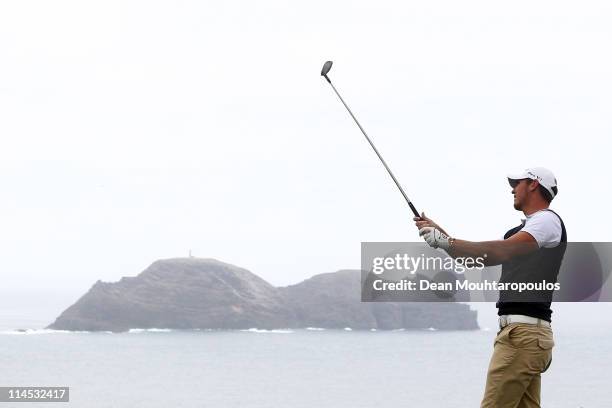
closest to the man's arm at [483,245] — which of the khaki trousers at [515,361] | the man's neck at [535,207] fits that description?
the man's neck at [535,207]

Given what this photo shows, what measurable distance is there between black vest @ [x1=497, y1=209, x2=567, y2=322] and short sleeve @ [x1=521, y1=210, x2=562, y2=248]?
7 cm

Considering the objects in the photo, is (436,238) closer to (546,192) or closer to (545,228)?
(545,228)

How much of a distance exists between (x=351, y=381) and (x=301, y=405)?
33.5m

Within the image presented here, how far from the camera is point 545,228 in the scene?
299 inches

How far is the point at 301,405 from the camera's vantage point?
15675cm

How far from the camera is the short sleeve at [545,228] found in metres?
7.59

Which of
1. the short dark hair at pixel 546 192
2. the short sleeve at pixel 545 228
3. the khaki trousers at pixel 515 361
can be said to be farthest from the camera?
the short dark hair at pixel 546 192

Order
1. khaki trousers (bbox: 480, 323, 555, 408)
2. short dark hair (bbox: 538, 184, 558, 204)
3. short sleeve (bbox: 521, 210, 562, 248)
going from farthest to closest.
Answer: short dark hair (bbox: 538, 184, 558, 204)
khaki trousers (bbox: 480, 323, 555, 408)
short sleeve (bbox: 521, 210, 562, 248)

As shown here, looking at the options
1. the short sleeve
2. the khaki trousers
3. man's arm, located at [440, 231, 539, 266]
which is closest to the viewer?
man's arm, located at [440, 231, 539, 266]

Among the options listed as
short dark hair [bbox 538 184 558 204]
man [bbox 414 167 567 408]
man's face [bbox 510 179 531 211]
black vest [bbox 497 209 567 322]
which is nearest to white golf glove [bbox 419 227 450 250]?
man [bbox 414 167 567 408]

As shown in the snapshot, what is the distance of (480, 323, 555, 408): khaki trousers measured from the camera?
25.2 feet

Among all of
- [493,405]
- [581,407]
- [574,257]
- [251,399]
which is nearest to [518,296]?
[493,405]

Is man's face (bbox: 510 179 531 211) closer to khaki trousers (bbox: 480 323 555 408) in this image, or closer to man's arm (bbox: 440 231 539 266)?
man's arm (bbox: 440 231 539 266)

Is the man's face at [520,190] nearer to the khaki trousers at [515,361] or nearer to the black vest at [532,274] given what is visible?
the black vest at [532,274]
